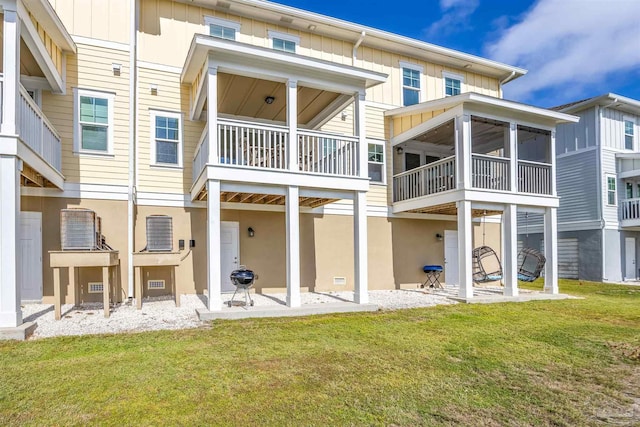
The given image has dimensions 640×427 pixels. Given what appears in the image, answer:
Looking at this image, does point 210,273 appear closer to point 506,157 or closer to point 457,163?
point 457,163

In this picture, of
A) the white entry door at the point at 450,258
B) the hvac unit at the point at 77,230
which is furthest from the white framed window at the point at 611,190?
the hvac unit at the point at 77,230

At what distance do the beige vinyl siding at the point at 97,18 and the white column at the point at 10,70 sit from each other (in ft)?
11.5

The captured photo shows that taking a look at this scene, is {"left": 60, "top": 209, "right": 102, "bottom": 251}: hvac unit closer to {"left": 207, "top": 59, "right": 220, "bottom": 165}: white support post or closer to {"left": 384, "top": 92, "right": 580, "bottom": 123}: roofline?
{"left": 207, "top": 59, "right": 220, "bottom": 165}: white support post

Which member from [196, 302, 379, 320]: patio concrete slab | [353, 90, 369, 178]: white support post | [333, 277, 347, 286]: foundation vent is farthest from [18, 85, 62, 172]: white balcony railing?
[333, 277, 347, 286]: foundation vent

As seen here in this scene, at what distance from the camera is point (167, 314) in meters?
7.50

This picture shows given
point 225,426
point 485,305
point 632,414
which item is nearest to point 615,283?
point 485,305

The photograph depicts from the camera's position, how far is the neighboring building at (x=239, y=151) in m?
7.61

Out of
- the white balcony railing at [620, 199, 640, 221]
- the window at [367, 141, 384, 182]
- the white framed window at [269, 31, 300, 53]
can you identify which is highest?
the white framed window at [269, 31, 300, 53]

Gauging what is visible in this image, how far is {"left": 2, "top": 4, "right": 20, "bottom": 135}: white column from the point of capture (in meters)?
5.89

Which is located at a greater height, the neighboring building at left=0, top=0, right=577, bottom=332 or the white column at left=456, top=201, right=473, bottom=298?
the neighboring building at left=0, top=0, right=577, bottom=332

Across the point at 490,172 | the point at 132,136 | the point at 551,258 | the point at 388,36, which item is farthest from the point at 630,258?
the point at 132,136

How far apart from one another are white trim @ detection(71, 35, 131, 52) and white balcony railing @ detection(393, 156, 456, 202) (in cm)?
826

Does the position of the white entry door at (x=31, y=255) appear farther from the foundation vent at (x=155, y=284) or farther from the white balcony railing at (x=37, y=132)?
the foundation vent at (x=155, y=284)

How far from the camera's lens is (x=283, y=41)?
11.2 m
